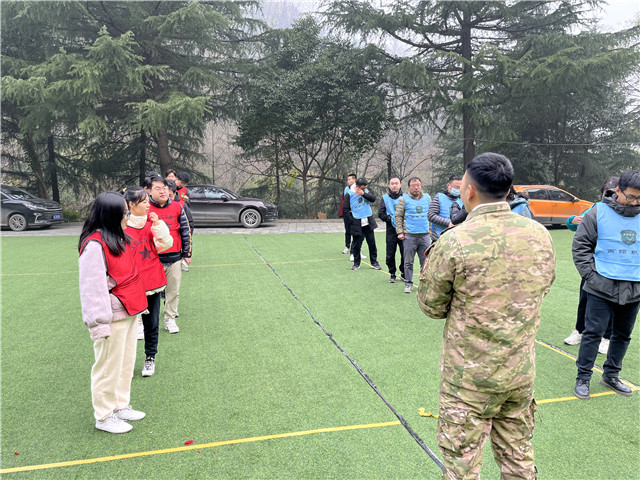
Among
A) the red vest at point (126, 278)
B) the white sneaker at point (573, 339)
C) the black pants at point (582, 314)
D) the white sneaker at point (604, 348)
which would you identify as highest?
the red vest at point (126, 278)

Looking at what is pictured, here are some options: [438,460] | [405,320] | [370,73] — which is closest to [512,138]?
[370,73]

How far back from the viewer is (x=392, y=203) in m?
7.04

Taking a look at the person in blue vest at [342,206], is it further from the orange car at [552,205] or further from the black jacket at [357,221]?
the orange car at [552,205]

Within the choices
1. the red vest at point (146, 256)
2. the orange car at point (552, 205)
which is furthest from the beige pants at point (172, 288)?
the orange car at point (552, 205)

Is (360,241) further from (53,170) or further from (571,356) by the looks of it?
(53,170)

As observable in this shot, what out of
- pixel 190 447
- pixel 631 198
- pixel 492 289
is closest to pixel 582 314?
pixel 631 198

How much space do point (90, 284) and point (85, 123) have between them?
13946 mm

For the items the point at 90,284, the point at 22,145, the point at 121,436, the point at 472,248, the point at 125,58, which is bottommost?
the point at 121,436

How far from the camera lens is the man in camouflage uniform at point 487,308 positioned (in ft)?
5.44

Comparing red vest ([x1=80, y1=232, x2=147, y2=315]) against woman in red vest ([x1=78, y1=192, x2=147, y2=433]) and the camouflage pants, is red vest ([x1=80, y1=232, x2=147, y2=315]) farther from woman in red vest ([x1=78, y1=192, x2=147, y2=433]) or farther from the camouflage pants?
the camouflage pants

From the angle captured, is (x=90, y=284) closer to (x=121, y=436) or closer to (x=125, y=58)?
(x=121, y=436)

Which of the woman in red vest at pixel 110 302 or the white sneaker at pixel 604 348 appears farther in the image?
the white sneaker at pixel 604 348

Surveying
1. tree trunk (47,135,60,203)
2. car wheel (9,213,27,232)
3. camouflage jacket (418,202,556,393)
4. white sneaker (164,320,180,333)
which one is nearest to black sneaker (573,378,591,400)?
camouflage jacket (418,202,556,393)

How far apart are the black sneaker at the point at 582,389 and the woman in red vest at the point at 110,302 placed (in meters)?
3.29
